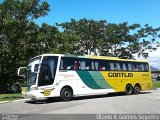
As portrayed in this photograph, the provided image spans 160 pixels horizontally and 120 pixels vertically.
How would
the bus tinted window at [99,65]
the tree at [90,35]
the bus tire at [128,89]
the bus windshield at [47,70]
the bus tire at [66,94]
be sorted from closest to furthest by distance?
1. the bus windshield at [47,70]
2. the bus tire at [66,94]
3. the bus tinted window at [99,65]
4. the bus tire at [128,89]
5. the tree at [90,35]

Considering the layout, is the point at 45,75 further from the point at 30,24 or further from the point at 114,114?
the point at 30,24

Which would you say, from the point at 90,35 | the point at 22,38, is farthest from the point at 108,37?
the point at 22,38

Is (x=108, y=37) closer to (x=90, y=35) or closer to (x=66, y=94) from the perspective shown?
(x=90, y=35)

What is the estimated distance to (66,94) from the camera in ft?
69.8

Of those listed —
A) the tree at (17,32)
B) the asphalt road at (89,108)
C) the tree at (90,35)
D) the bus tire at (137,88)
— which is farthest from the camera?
the tree at (90,35)

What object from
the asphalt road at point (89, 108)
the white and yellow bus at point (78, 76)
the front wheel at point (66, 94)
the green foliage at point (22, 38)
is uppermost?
the green foliage at point (22, 38)

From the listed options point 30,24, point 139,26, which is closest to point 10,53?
point 30,24

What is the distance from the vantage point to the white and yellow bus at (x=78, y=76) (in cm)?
2031

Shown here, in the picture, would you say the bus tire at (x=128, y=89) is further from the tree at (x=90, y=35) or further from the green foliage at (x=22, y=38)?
the tree at (x=90, y=35)

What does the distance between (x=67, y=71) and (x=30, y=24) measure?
43.7 ft

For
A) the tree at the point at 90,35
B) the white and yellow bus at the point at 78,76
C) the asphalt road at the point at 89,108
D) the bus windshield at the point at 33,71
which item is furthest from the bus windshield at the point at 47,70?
the tree at the point at 90,35

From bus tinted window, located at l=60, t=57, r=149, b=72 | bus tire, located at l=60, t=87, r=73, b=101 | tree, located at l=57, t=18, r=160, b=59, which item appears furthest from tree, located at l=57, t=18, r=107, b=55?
bus tire, located at l=60, t=87, r=73, b=101

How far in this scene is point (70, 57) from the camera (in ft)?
71.8

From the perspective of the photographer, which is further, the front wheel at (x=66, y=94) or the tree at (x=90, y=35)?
the tree at (x=90, y=35)
